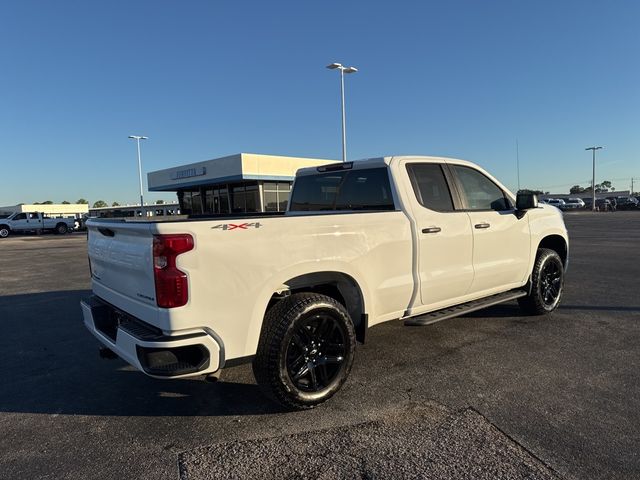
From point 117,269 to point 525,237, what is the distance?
4.58 meters

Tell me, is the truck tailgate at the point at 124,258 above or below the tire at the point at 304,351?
above

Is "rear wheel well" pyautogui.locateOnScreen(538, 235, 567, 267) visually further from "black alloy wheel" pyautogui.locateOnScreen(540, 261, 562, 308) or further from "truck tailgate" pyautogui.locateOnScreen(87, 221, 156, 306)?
"truck tailgate" pyautogui.locateOnScreen(87, 221, 156, 306)

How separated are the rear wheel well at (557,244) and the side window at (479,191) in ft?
4.24

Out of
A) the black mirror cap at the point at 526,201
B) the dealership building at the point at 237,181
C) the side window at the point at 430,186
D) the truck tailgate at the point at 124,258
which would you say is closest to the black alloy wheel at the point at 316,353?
the truck tailgate at the point at 124,258

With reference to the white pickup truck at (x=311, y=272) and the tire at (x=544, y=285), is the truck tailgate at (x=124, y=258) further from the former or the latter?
the tire at (x=544, y=285)

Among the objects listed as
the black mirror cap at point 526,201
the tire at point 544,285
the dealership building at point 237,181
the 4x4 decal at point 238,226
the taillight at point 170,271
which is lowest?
the tire at point 544,285

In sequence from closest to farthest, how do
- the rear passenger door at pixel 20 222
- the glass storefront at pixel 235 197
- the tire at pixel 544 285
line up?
the tire at pixel 544 285, the glass storefront at pixel 235 197, the rear passenger door at pixel 20 222

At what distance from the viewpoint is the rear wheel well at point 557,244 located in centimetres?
623

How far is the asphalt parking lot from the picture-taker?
8.93ft

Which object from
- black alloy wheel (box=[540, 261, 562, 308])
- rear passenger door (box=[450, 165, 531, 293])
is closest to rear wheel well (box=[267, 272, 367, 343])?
rear passenger door (box=[450, 165, 531, 293])

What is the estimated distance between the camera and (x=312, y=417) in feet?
10.9

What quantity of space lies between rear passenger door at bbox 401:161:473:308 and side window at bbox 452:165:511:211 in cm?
25

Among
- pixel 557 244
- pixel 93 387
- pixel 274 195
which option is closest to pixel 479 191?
pixel 557 244

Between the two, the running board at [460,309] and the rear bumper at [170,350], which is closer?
the rear bumper at [170,350]
